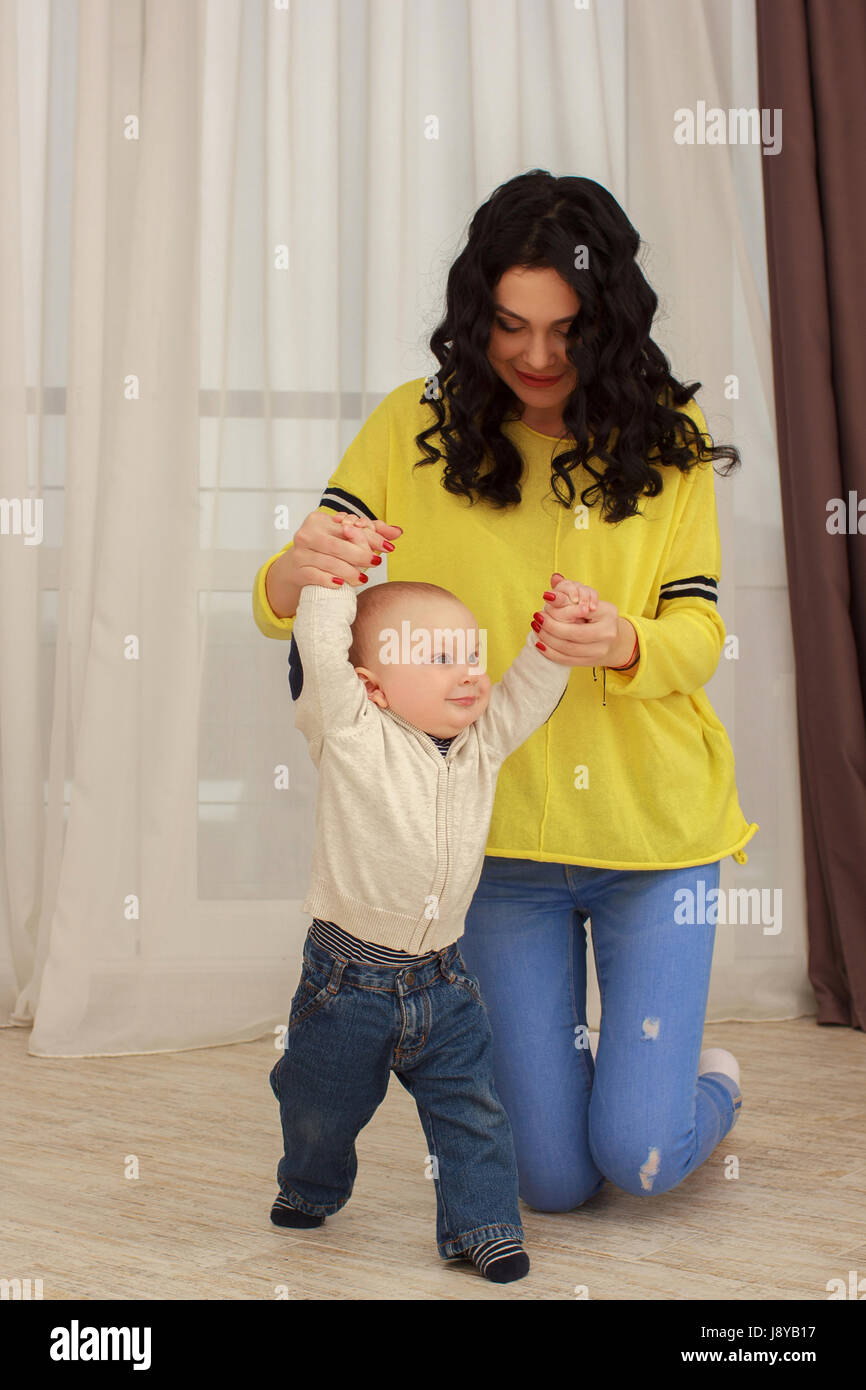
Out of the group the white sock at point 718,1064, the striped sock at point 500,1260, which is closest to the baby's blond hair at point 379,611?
the striped sock at point 500,1260

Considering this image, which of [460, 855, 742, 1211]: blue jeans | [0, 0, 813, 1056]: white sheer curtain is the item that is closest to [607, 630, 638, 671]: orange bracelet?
[460, 855, 742, 1211]: blue jeans

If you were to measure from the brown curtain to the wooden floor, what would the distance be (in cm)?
53

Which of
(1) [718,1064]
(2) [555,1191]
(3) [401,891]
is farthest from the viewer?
(1) [718,1064]

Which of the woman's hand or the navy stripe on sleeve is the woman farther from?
the woman's hand

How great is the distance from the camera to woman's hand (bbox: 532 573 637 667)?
1.47m

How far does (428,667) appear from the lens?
4.82 ft

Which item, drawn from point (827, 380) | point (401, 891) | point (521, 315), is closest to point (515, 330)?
point (521, 315)

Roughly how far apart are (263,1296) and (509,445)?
3.30 feet

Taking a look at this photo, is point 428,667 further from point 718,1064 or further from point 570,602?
point 718,1064

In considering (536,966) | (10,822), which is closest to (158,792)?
(10,822)

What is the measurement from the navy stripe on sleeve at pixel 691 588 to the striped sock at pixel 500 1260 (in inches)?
30.9

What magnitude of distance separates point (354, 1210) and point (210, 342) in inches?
65.7
